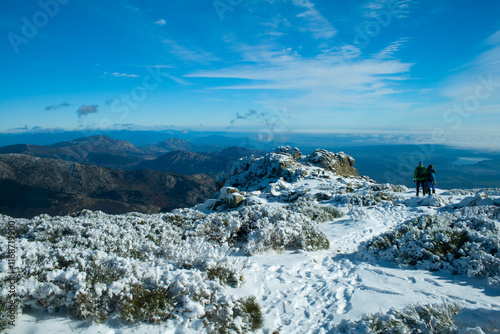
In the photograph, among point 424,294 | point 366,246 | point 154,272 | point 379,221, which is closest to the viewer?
point 154,272

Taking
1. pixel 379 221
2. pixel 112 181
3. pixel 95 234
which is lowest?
pixel 112 181

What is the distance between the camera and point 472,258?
22.3 feet

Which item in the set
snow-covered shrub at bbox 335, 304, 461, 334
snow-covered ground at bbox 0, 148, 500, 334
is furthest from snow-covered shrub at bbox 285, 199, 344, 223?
snow-covered shrub at bbox 335, 304, 461, 334

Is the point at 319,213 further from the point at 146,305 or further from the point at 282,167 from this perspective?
the point at 282,167

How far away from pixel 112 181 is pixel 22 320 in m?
216

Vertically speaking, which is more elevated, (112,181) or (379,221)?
(379,221)

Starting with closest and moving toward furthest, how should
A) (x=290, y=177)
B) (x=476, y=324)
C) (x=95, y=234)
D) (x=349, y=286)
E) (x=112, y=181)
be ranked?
(x=476, y=324) → (x=349, y=286) → (x=95, y=234) → (x=290, y=177) → (x=112, y=181)

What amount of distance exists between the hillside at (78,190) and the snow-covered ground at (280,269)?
12700 cm

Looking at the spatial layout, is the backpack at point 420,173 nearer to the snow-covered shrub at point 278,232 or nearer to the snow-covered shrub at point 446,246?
the snow-covered shrub at point 446,246

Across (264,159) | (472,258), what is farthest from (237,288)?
(264,159)

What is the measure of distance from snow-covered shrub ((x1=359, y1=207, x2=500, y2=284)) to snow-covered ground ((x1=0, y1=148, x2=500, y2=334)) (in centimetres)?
3

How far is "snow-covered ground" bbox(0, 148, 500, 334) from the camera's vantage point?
4395 mm

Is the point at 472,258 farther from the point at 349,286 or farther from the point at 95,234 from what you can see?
the point at 95,234

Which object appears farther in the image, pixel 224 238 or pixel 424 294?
pixel 224 238
